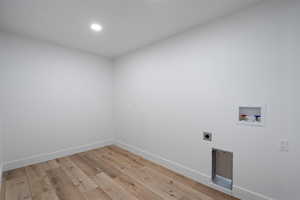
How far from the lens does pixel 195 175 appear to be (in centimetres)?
223

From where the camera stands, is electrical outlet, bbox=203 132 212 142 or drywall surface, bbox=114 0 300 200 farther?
electrical outlet, bbox=203 132 212 142

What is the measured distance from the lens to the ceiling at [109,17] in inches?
69.0

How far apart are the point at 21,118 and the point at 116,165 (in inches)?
80.0

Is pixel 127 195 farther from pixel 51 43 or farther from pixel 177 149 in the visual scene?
pixel 51 43

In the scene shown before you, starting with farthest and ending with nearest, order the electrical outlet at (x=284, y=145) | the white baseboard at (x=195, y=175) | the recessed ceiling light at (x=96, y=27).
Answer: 1. the recessed ceiling light at (x=96, y=27)
2. the white baseboard at (x=195, y=175)
3. the electrical outlet at (x=284, y=145)

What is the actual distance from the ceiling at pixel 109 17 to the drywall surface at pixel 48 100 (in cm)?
42

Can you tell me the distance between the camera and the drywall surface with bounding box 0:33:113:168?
2512 millimetres

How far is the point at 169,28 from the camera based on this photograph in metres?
2.34

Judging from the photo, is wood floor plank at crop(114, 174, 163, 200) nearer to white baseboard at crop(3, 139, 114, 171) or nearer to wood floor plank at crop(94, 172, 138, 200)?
wood floor plank at crop(94, 172, 138, 200)

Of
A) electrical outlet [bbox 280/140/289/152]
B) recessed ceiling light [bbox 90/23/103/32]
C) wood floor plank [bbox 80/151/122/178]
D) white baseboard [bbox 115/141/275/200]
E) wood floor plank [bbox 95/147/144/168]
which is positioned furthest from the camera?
wood floor plank [bbox 95/147/144/168]

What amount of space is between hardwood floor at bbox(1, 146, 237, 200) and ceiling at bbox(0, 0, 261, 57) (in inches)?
100

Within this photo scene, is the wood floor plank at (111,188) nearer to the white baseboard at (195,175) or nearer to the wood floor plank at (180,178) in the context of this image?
the wood floor plank at (180,178)

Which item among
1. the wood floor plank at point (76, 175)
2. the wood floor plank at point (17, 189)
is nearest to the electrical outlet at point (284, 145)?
the wood floor plank at point (76, 175)

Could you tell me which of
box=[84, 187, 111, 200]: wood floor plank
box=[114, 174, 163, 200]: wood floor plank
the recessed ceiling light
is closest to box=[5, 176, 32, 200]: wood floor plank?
box=[84, 187, 111, 200]: wood floor plank
